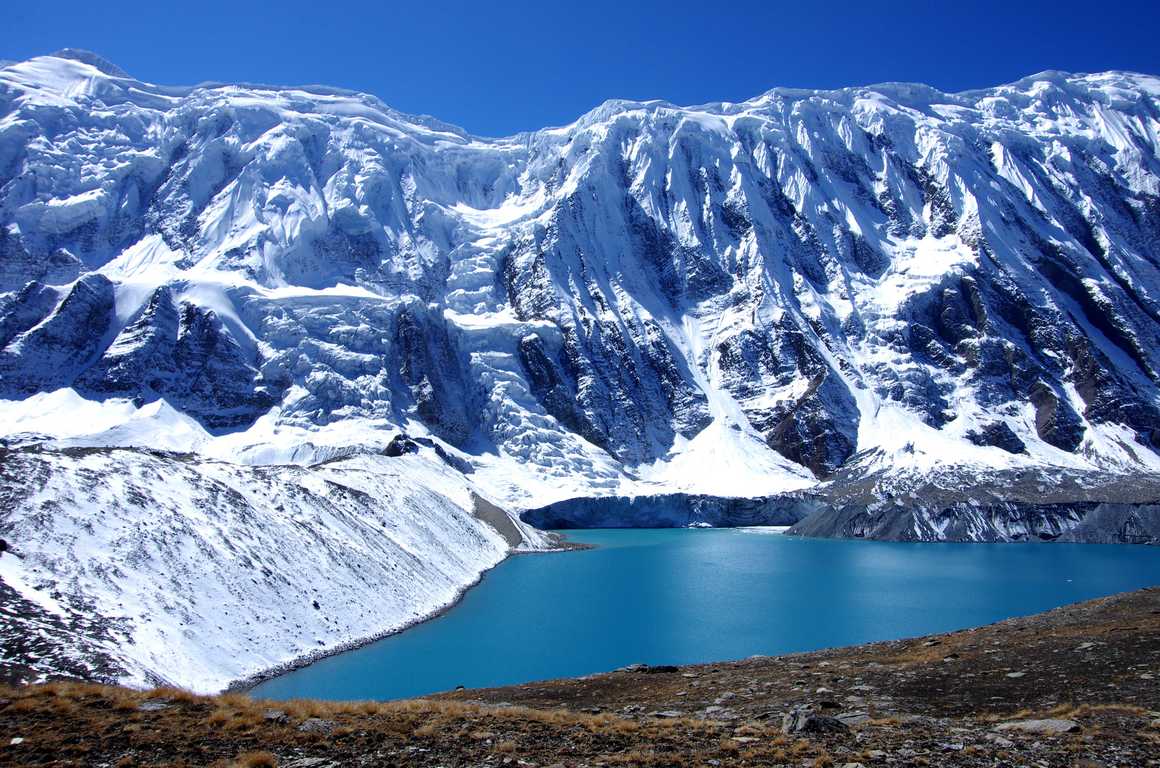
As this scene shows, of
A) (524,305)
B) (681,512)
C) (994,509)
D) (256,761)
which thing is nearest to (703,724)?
(256,761)

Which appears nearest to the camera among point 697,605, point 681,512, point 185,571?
point 185,571

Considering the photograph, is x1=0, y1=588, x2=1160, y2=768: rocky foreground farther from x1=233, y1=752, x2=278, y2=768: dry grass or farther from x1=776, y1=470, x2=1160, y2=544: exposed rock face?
x1=776, y1=470, x2=1160, y2=544: exposed rock face

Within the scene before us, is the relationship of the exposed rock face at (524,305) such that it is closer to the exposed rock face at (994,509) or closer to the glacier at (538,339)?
the glacier at (538,339)

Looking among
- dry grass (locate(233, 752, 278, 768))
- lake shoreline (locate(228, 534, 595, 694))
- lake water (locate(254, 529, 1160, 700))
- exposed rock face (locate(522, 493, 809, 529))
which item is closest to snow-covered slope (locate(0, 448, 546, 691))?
lake shoreline (locate(228, 534, 595, 694))

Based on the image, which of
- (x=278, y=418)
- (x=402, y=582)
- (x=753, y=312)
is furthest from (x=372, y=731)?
(x=753, y=312)

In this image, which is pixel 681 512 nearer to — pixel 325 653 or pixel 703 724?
pixel 325 653
